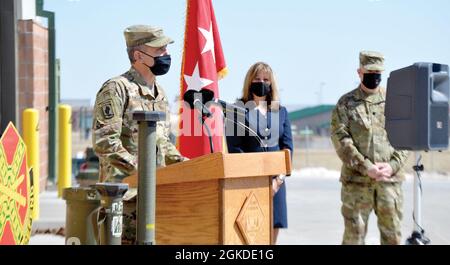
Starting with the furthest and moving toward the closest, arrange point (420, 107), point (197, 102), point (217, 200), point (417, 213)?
point (417, 213)
point (420, 107)
point (197, 102)
point (217, 200)

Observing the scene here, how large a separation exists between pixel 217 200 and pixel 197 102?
0.51 meters

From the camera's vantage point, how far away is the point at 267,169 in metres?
5.09

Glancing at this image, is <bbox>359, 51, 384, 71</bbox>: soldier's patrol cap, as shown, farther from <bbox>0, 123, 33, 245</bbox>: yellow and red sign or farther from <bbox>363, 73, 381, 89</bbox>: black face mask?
<bbox>0, 123, 33, 245</bbox>: yellow and red sign

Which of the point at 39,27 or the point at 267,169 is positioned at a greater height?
the point at 39,27

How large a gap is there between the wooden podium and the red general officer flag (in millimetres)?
2863

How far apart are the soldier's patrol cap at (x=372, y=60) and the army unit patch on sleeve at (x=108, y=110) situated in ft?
10.3

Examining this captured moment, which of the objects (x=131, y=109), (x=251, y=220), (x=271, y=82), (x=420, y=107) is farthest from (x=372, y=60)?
(x=251, y=220)

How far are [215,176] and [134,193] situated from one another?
0.68 m

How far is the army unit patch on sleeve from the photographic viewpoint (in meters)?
5.37

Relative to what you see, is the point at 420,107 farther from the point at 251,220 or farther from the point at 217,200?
the point at 217,200

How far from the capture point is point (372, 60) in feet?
26.4
